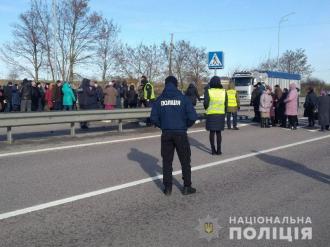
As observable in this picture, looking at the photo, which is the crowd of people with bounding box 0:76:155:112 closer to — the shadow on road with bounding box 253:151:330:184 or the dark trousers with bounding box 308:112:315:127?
the dark trousers with bounding box 308:112:315:127

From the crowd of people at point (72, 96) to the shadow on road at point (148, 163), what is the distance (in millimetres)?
6796

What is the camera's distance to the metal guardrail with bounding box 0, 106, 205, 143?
12656 millimetres

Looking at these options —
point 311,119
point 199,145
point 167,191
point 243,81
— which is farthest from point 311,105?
point 243,81

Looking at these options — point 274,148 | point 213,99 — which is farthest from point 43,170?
point 274,148

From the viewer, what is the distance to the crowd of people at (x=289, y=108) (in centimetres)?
1783

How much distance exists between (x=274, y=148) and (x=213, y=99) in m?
2.51

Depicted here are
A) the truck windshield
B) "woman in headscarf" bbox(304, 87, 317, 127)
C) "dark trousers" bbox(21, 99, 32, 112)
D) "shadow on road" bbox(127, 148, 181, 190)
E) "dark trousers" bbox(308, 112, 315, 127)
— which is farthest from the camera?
the truck windshield

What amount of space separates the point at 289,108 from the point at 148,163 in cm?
972

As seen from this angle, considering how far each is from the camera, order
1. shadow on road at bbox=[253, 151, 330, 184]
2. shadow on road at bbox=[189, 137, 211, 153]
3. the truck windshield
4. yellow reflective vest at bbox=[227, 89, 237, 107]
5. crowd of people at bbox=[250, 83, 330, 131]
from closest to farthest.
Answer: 1. shadow on road at bbox=[253, 151, 330, 184]
2. shadow on road at bbox=[189, 137, 211, 153]
3. yellow reflective vest at bbox=[227, 89, 237, 107]
4. crowd of people at bbox=[250, 83, 330, 131]
5. the truck windshield

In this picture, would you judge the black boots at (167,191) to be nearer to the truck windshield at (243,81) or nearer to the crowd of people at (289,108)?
the crowd of people at (289,108)

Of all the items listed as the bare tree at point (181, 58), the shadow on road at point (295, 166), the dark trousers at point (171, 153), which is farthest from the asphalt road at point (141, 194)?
the bare tree at point (181, 58)
